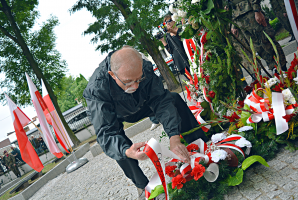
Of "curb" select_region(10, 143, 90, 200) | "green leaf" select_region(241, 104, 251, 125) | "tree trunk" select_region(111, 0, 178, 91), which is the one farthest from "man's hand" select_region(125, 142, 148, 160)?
"tree trunk" select_region(111, 0, 178, 91)

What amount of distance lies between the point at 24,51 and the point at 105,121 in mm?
12382

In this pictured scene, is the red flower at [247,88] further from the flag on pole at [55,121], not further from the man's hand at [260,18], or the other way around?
the flag on pole at [55,121]

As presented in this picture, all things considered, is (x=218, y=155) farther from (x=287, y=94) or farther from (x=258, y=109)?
(x=287, y=94)

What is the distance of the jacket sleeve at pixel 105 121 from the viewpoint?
8.08ft

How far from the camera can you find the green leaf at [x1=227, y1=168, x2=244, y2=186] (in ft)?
7.28

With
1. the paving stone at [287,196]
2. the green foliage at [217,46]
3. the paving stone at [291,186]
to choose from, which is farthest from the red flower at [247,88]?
the paving stone at [287,196]

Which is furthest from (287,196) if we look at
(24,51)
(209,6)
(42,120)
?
(24,51)

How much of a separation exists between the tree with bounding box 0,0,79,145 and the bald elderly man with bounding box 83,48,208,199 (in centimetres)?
1059

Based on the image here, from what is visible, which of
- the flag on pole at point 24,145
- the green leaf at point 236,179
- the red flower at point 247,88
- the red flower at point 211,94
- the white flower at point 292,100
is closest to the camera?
the green leaf at point 236,179

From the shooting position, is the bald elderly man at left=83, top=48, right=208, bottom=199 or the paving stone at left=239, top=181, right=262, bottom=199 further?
the bald elderly man at left=83, top=48, right=208, bottom=199

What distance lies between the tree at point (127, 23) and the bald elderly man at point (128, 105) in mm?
7649

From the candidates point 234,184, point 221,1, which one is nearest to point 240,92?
point 221,1

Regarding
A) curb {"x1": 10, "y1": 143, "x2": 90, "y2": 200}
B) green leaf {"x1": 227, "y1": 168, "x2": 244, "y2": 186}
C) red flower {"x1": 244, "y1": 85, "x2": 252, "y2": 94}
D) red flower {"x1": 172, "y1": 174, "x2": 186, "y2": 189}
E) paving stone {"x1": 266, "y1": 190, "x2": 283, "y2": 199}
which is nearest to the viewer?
→ paving stone {"x1": 266, "y1": 190, "x2": 283, "y2": 199}

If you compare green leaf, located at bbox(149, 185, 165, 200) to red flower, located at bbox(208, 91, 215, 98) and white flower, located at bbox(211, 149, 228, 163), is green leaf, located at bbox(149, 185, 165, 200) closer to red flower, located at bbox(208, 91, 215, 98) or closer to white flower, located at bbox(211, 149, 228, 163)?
white flower, located at bbox(211, 149, 228, 163)
